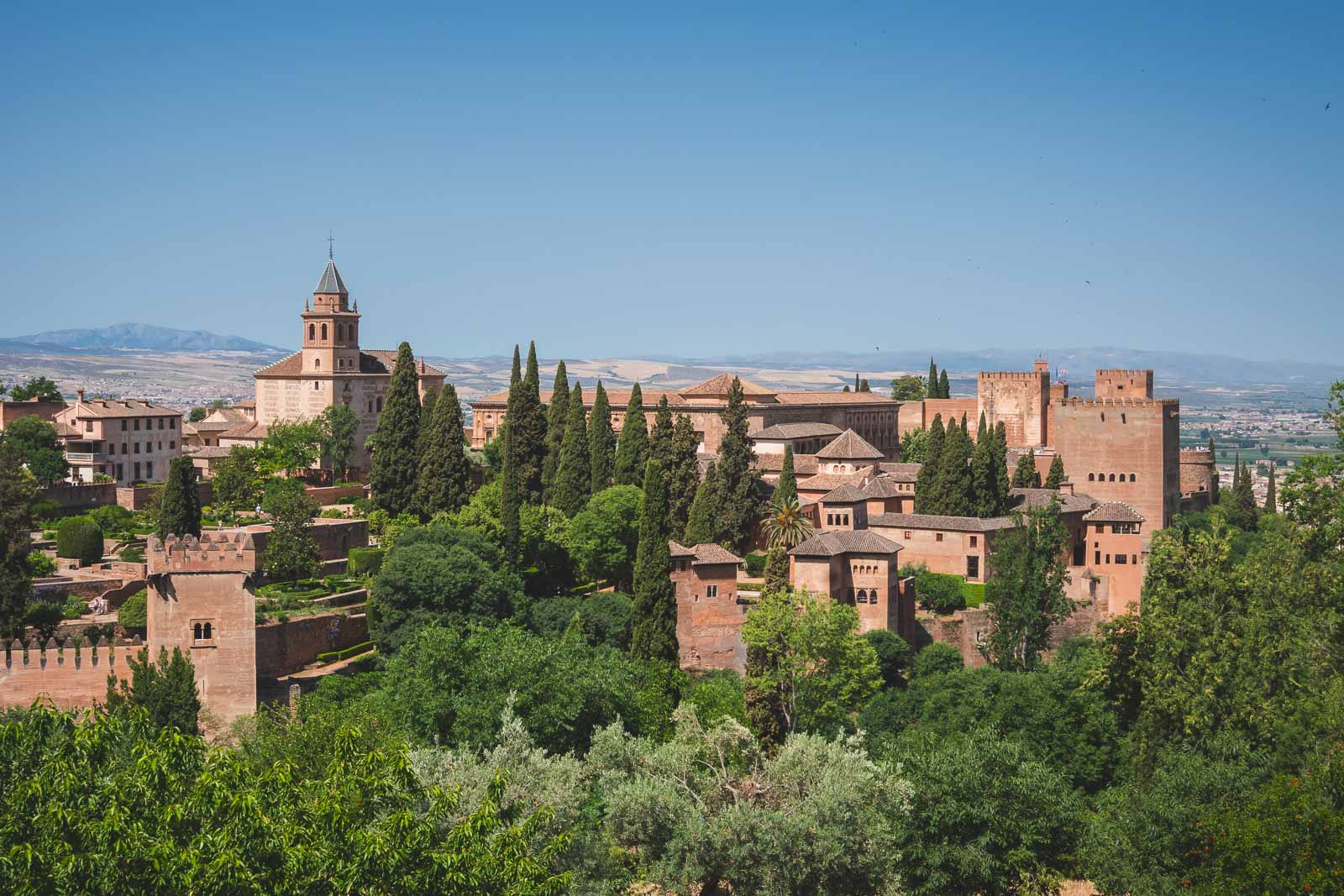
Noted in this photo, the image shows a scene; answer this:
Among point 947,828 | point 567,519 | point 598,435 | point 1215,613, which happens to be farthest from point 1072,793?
point 598,435

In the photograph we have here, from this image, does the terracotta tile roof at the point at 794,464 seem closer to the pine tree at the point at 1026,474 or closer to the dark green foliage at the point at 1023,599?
the pine tree at the point at 1026,474

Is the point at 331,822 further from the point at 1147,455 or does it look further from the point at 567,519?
the point at 1147,455

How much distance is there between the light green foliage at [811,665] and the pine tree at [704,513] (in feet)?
26.8

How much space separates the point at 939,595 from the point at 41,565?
25498mm

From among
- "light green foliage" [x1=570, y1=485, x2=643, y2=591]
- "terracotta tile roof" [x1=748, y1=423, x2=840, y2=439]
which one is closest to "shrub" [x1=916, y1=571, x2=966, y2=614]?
"light green foliage" [x1=570, y1=485, x2=643, y2=591]

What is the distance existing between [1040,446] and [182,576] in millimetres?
48175

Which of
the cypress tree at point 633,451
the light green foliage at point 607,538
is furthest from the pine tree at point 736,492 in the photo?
the cypress tree at point 633,451

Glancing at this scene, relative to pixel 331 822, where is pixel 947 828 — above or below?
below

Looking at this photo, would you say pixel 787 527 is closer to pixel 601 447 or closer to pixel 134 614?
pixel 601 447

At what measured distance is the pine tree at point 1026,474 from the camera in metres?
58.5

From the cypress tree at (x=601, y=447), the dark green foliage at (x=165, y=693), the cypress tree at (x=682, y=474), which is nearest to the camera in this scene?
the dark green foliage at (x=165, y=693)

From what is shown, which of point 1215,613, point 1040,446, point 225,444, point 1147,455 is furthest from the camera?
point 1040,446

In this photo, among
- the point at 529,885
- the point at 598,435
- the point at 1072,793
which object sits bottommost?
the point at 1072,793

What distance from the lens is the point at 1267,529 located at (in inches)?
2135
